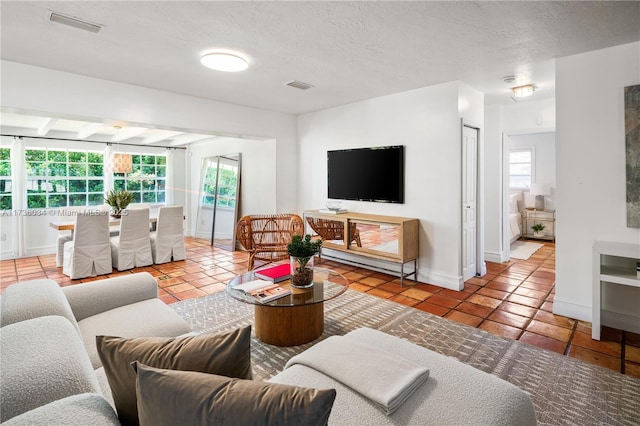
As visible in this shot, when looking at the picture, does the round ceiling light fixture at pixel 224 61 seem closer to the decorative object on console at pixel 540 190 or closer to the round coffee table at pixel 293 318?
the round coffee table at pixel 293 318

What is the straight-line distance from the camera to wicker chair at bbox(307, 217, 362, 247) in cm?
435

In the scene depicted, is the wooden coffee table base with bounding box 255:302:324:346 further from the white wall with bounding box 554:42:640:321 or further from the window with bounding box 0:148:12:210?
the window with bounding box 0:148:12:210

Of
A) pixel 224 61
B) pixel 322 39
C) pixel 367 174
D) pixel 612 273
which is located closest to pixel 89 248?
pixel 224 61

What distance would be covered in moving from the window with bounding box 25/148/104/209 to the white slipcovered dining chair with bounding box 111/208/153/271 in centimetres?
237

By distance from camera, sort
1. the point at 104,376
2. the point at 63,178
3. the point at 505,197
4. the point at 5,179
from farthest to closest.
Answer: the point at 63,178
the point at 5,179
the point at 505,197
the point at 104,376

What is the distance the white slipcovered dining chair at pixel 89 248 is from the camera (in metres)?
4.25

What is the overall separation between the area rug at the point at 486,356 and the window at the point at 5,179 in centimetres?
471

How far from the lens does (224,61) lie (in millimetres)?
2910

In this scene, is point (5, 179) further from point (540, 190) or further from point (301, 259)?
point (540, 190)

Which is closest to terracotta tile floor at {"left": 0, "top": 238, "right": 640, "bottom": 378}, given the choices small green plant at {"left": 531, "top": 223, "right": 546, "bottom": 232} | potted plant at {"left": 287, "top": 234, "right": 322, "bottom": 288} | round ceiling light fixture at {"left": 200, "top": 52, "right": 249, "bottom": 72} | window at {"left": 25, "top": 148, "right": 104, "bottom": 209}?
small green plant at {"left": 531, "top": 223, "right": 546, "bottom": 232}

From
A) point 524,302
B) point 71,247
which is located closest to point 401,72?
point 524,302

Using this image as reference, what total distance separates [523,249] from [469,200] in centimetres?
278

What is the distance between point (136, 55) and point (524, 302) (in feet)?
14.5

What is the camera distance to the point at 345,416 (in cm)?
112
